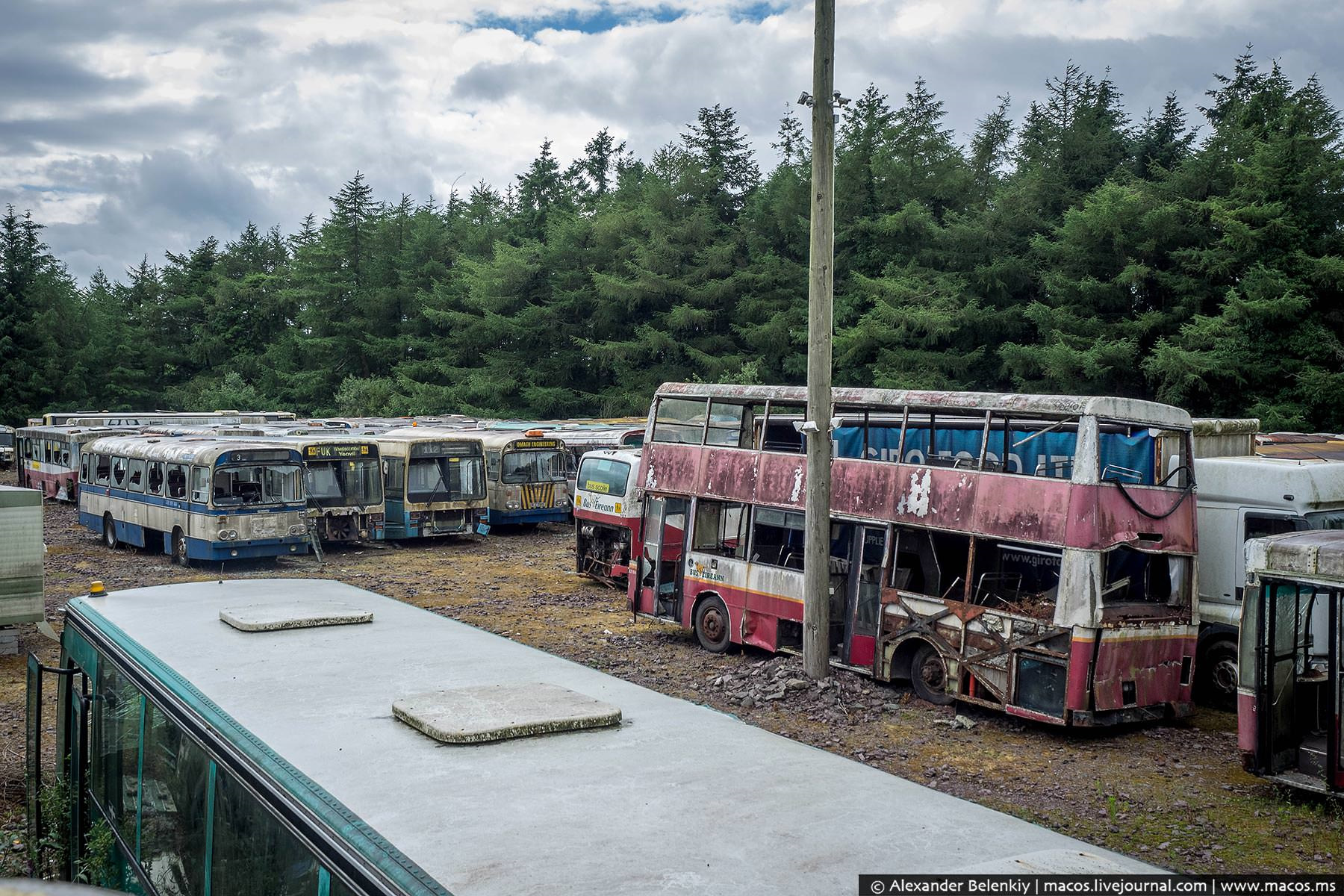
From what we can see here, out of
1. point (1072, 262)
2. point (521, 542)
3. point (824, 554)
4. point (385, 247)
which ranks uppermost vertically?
point (385, 247)

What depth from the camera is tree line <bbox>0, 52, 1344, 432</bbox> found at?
107 feet

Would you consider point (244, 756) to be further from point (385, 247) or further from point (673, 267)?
point (385, 247)

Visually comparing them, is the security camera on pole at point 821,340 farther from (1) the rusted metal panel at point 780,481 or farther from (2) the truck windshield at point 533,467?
(2) the truck windshield at point 533,467

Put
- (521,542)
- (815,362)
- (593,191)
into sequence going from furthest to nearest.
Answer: (593,191) → (521,542) → (815,362)

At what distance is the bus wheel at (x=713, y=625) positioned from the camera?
16172 mm

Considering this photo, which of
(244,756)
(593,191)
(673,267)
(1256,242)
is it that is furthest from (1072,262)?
(593,191)

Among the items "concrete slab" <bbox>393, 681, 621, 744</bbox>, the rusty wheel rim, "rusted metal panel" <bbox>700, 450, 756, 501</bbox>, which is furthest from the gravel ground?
"concrete slab" <bbox>393, 681, 621, 744</bbox>

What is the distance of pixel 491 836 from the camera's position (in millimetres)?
3818

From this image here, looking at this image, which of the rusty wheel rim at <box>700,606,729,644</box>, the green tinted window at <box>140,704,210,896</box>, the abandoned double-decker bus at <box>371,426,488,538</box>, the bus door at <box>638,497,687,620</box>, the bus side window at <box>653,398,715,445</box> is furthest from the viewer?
the abandoned double-decker bus at <box>371,426,488,538</box>

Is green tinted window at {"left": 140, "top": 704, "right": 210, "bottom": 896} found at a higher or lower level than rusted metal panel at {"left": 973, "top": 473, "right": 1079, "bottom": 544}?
lower

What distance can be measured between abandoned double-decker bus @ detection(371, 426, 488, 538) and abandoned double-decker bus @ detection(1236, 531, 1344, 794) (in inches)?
813

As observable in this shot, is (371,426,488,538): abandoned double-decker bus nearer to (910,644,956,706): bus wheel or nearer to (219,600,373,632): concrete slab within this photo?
(910,644,956,706): bus wheel

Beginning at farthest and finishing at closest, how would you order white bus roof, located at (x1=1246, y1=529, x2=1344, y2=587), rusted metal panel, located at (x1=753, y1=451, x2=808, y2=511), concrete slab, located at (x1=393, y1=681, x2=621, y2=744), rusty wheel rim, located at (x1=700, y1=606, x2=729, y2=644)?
rusty wheel rim, located at (x1=700, y1=606, x2=729, y2=644) < rusted metal panel, located at (x1=753, y1=451, x2=808, y2=511) < white bus roof, located at (x1=1246, y1=529, x2=1344, y2=587) < concrete slab, located at (x1=393, y1=681, x2=621, y2=744)

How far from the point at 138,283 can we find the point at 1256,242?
299ft
